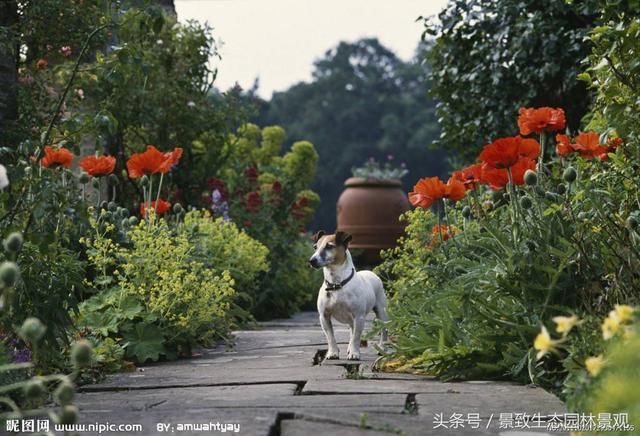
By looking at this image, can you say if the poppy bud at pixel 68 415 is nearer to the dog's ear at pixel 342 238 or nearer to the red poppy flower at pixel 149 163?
the dog's ear at pixel 342 238

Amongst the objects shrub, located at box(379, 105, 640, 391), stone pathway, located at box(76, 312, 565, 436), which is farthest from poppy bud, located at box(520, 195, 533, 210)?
stone pathway, located at box(76, 312, 565, 436)

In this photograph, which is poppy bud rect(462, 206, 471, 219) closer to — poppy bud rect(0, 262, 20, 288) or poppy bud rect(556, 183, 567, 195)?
poppy bud rect(556, 183, 567, 195)

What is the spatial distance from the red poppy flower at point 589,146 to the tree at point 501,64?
253 cm

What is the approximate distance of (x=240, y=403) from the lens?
336 cm

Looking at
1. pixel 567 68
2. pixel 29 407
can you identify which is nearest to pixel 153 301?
pixel 29 407

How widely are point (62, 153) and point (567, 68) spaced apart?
4088 mm

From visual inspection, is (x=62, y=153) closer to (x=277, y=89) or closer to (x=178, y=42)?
(x=178, y=42)

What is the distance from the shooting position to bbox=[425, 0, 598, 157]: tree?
7270 millimetres

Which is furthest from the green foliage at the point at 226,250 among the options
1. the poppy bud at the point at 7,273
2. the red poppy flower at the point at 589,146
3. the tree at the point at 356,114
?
the tree at the point at 356,114

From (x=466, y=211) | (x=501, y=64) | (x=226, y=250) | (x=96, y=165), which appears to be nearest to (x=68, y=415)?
(x=466, y=211)

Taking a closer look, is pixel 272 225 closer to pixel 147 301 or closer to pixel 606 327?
pixel 147 301

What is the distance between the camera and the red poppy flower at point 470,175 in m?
4.64

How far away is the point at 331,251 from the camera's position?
4.86 m

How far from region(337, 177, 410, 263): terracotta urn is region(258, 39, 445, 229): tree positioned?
22.6 m
